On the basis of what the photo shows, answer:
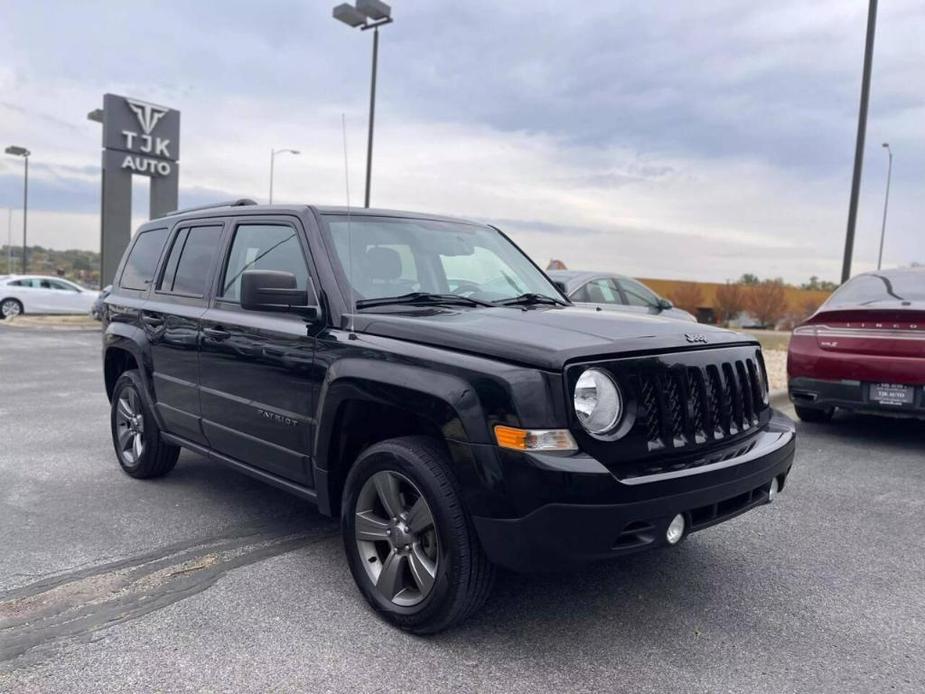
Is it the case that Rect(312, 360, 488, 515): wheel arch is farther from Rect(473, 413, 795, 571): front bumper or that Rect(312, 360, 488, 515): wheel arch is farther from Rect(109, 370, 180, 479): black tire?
Rect(109, 370, 180, 479): black tire

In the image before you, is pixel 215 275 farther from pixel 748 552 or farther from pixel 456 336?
pixel 748 552

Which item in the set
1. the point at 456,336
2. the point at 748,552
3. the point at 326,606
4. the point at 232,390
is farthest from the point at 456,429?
the point at 748,552

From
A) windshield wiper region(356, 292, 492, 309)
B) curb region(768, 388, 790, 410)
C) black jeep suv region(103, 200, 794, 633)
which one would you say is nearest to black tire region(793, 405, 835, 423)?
curb region(768, 388, 790, 410)

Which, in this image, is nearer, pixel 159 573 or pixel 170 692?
pixel 170 692

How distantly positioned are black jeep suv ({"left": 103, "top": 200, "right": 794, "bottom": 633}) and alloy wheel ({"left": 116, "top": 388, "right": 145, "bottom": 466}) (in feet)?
2.21

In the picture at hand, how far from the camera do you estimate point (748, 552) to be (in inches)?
164

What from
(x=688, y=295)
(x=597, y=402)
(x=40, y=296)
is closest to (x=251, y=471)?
(x=597, y=402)

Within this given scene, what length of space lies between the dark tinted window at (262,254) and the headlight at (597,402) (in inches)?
64.0

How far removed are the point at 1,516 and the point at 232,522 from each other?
136 cm

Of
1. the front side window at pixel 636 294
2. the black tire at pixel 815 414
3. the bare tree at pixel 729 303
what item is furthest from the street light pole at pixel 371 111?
the bare tree at pixel 729 303

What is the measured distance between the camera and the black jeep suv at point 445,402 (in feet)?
9.14

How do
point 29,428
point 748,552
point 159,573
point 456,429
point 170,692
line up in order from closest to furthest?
point 170,692
point 456,429
point 159,573
point 748,552
point 29,428

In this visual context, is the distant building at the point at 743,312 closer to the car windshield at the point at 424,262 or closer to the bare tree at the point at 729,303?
the bare tree at the point at 729,303

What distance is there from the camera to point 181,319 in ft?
15.2
